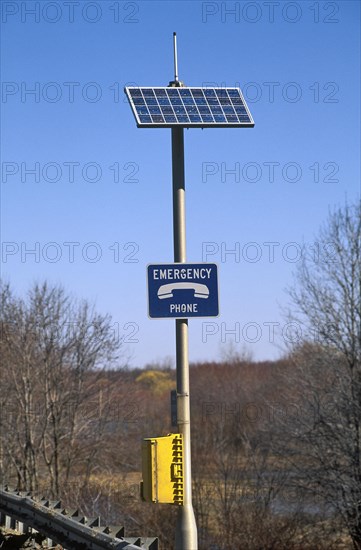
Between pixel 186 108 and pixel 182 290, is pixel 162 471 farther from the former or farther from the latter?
pixel 186 108

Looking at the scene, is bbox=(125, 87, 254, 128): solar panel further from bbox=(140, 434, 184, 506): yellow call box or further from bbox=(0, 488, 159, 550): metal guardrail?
bbox=(0, 488, 159, 550): metal guardrail

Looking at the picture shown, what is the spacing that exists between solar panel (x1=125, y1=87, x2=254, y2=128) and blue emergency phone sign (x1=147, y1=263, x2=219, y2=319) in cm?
152

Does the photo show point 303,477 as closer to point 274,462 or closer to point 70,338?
point 274,462

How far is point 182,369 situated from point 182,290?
2.52 ft

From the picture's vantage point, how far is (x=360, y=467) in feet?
81.4

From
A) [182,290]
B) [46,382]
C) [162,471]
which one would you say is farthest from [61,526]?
[46,382]

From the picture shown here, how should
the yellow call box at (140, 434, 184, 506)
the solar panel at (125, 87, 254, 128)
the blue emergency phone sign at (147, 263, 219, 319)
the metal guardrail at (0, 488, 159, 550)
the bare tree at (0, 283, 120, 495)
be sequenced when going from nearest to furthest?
the yellow call box at (140, 434, 184, 506)
the blue emergency phone sign at (147, 263, 219, 319)
the solar panel at (125, 87, 254, 128)
the metal guardrail at (0, 488, 159, 550)
the bare tree at (0, 283, 120, 495)

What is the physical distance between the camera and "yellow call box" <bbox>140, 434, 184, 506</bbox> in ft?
25.6

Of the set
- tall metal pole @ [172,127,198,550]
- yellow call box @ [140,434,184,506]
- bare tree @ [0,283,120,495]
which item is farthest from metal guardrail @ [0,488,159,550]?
bare tree @ [0,283,120,495]

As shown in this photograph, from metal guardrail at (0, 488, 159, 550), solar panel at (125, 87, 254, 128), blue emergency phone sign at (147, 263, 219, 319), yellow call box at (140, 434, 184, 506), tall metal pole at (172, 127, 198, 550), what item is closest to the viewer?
yellow call box at (140, 434, 184, 506)

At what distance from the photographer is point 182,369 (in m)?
8.29

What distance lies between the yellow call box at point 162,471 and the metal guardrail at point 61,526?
3.24ft

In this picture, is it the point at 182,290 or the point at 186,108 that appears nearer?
the point at 182,290

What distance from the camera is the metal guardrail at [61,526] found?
30.5ft
